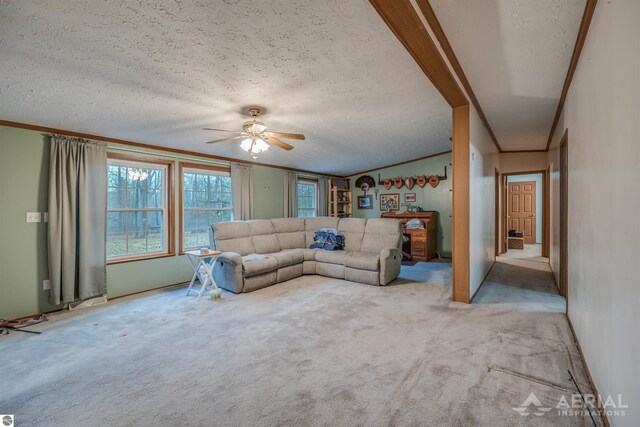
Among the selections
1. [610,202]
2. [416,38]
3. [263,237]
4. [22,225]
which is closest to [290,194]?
[263,237]

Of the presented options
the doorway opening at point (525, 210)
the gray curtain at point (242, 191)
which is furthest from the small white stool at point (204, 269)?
the doorway opening at point (525, 210)

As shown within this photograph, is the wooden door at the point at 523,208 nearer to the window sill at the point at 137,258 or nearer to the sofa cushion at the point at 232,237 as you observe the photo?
the sofa cushion at the point at 232,237

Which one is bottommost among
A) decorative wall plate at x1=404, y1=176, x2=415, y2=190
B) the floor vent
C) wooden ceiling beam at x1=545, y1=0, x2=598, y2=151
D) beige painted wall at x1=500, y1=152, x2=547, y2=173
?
the floor vent

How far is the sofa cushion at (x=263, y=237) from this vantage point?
4.92 metres

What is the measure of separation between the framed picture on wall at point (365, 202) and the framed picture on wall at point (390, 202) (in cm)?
32

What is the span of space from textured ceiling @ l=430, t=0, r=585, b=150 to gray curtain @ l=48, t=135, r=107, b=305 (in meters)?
4.06

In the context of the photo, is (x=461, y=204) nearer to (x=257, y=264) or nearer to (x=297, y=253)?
(x=297, y=253)

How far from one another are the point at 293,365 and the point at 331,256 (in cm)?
272

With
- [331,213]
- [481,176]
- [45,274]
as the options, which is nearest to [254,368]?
[45,274]

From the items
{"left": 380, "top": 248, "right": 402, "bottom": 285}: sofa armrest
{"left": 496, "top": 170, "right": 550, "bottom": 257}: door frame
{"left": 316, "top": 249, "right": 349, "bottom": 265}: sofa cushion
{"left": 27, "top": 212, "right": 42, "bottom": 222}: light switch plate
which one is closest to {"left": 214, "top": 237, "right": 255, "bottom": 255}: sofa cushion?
{"left": 316, "top": 249, "right": 349, "bottom": 265}: sofa cushion

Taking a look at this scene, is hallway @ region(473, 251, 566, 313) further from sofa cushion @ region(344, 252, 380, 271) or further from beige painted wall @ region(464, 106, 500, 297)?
sofa cushion @ region(344, 252, 380, 271)

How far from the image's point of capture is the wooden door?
854 centimetres

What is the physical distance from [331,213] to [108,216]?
4.76m

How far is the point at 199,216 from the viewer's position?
16.1 ft
